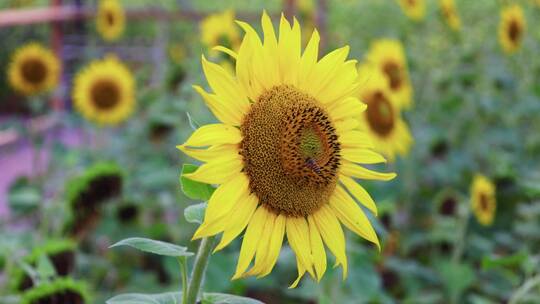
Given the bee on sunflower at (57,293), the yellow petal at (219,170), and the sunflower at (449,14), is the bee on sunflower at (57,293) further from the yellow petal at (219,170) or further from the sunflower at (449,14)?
the sunflower at (449,14)

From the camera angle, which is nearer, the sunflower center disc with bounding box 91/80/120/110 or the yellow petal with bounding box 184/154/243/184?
the yellow petal with bounding box 184/154/243/184

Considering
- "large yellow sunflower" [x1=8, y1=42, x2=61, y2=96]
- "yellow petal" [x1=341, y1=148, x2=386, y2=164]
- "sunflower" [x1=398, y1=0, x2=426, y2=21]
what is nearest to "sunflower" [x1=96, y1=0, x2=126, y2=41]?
"large yellow sunflower" [x1=8, y1=42, x2=61, y2=96]

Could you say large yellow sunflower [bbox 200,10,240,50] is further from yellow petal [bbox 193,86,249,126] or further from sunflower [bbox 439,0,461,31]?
yellow petal [bbox 193,86,249,126]

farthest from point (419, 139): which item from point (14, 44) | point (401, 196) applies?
point (14, 44)

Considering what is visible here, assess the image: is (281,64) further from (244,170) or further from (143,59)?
(143,59)

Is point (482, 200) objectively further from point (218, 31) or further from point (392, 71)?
point (218, 31)

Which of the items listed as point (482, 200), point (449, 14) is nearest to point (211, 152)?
point (482, 200)

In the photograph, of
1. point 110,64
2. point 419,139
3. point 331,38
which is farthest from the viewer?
point 331,38
